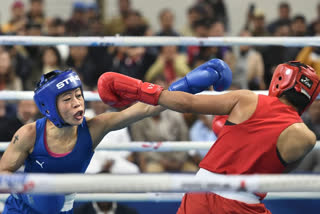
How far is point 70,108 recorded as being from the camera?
8.91ft

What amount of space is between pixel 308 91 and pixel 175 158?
117 inches

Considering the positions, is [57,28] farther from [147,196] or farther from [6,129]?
[147,196]

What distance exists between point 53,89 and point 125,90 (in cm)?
44

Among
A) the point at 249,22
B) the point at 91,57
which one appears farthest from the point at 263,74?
the point at 91,57

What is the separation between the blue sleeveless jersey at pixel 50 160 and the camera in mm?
2766

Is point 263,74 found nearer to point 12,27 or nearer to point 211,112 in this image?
point 12,27

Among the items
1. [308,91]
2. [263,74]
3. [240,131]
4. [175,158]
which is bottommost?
[175,158]

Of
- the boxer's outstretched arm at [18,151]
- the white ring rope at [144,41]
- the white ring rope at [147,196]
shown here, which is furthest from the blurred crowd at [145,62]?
the boxer's outstretched arm at [18,151]

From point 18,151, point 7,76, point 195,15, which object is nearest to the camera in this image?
point 18,151

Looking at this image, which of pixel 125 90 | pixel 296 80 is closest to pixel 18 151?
pixel 125 90

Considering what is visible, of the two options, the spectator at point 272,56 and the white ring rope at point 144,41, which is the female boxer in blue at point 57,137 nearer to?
the white ring rope at point 144,41

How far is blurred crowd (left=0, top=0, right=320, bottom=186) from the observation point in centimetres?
511

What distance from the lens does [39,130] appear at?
9.24 ft

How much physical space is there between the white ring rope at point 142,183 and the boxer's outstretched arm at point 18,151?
1.14m
